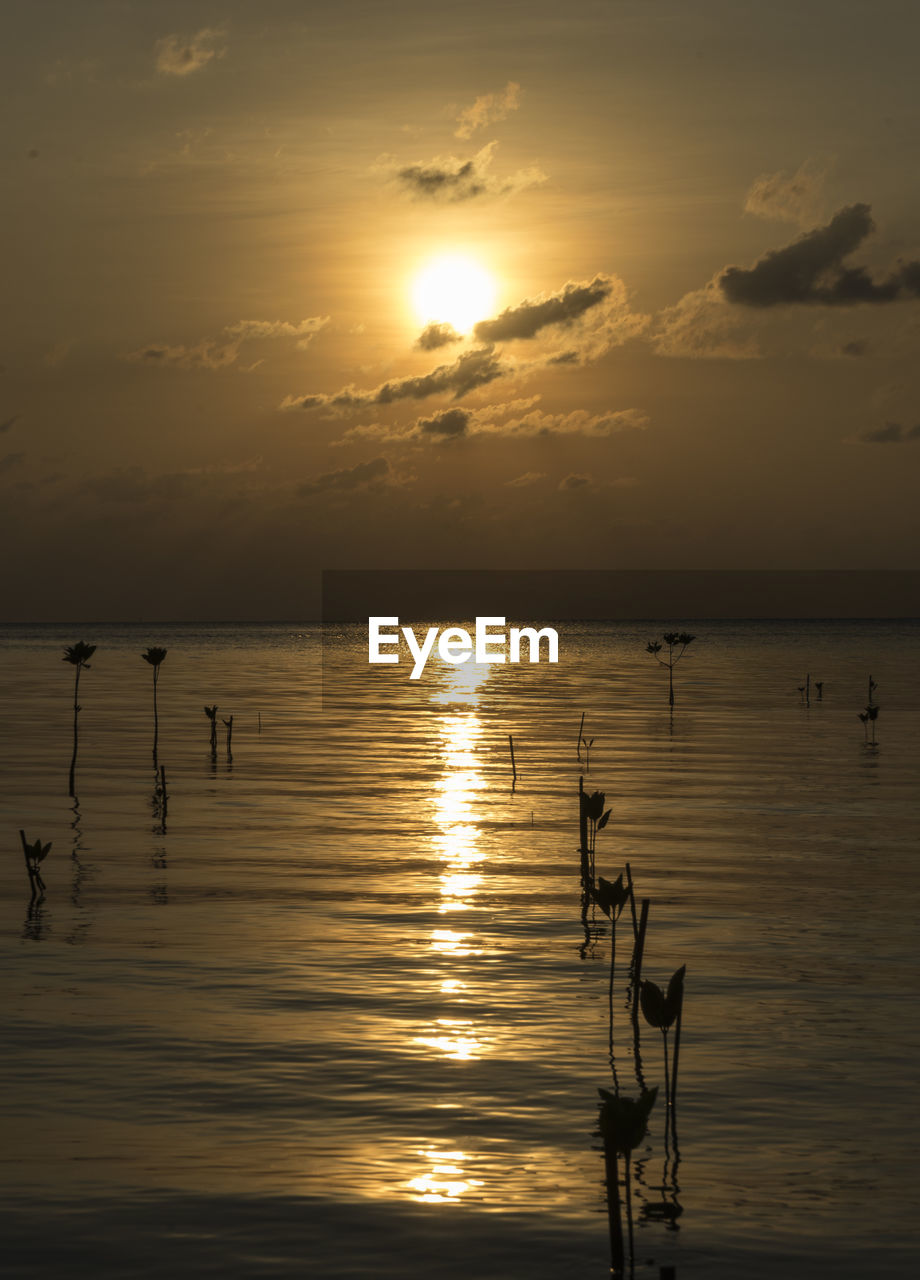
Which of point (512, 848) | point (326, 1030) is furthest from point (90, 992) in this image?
point (512, 848)

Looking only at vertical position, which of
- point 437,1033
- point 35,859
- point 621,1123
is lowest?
point 437,1033

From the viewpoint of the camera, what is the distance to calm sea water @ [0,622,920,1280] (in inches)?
443

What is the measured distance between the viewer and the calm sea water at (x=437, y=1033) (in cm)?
1125

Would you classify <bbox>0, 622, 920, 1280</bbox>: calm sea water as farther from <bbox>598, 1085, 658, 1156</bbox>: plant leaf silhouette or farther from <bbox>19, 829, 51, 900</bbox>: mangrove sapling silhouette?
<bbox>598, 1085, 658, 1156</bbox>: plant leaf silhouette

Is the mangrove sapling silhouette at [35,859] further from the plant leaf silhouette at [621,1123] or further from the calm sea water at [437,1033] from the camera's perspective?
the plant leaf silhouette at [621,1123]

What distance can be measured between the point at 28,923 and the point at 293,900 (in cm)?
447

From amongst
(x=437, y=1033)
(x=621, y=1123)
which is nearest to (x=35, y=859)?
(x=437, y=1033)

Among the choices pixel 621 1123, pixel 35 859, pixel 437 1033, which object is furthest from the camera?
pixel 35 859

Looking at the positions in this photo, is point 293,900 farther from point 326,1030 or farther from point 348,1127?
point 348,1127

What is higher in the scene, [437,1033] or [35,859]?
[35,859]

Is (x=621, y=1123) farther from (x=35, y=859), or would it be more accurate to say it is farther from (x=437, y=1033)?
(x=35, y=859)

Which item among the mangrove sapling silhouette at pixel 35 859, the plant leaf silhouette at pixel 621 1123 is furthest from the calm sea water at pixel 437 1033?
the plant leaf silhouette at pixel 621 1123

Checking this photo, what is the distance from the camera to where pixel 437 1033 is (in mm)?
16391

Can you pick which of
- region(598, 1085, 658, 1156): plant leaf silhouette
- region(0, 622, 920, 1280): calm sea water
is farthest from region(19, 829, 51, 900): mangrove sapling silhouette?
region(598, 1085, 658, 1156): plant leaf silhouette
